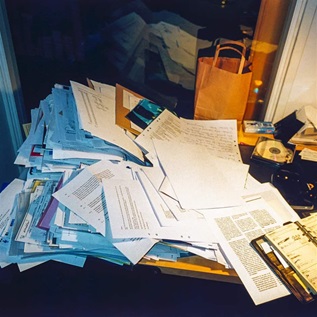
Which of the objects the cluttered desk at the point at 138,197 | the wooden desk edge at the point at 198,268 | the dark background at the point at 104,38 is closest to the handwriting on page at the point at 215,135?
the cluttered desk at the point at 138,197

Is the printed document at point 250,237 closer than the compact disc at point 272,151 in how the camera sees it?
Yes

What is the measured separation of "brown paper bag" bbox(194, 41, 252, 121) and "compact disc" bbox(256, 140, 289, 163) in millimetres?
163

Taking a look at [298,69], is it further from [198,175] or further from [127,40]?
[127,40]

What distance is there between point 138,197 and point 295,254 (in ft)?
1.39

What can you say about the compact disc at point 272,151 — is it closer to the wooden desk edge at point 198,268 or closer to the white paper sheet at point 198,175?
the white paper sheet at point 198,175

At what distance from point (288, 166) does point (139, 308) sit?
772 mm

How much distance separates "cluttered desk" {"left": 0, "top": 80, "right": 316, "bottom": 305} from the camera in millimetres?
881

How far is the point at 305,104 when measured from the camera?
4.53 ft

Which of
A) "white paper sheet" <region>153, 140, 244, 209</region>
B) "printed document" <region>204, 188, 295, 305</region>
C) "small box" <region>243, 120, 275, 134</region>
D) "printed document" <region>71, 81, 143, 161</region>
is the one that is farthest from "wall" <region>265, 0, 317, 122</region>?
"printed document" <region>71, 81, 143, 161</region>

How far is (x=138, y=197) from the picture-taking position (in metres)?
0.98

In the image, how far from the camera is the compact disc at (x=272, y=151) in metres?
1.21

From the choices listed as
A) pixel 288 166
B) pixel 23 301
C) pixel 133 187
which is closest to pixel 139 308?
pixel 23 301

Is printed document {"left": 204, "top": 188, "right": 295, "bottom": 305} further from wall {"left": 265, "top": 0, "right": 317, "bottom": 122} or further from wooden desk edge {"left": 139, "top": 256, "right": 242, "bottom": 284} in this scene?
wall {"left": 265, "top": 0, "right": 317, "bottom": 122}

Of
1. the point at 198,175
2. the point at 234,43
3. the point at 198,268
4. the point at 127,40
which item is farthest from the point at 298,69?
the point at 198,268
